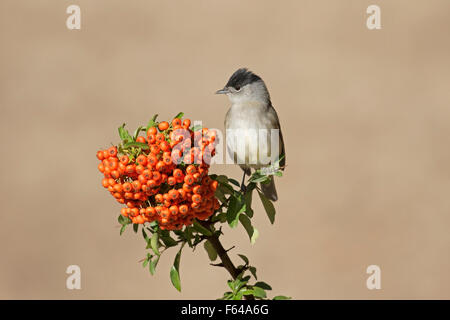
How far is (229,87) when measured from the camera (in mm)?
3439

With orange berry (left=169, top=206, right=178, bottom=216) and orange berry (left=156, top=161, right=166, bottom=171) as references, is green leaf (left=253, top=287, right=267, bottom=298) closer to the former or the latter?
orange berry (left=169, top=206, right=178, bottom=216)

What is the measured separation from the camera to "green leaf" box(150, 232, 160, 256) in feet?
6.98

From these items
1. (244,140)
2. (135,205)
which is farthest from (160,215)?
(244,140)

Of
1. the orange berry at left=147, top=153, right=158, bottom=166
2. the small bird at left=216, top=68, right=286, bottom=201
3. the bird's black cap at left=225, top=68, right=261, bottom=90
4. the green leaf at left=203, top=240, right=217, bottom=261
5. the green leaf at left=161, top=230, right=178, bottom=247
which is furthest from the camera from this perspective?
the small bird at left=216, top=68, right=286, bottom=201

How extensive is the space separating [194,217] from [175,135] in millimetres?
364

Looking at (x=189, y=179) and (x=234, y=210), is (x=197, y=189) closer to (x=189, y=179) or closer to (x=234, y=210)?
(x=189, y=179)

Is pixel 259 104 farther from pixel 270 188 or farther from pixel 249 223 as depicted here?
pixel 249 223

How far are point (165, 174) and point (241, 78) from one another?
1448mm

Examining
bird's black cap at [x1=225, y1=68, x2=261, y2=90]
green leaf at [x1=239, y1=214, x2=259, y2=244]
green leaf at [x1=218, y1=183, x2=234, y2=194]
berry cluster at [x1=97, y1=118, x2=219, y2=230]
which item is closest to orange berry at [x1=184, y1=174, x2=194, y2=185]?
berry cluster at [x1=97, y1=118, x2=219, y2=230]

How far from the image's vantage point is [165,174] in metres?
2.04

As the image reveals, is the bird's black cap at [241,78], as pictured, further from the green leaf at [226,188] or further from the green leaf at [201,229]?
the green leaf at [201,229]

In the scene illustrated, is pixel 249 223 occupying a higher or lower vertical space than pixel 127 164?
lower

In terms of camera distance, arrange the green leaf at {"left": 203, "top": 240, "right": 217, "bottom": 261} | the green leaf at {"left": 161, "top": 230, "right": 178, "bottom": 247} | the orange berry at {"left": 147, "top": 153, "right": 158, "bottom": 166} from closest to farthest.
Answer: the orange berry at {"left": 147, "top": 153, "right": 158, "bottom": 166}, the green leaf at {"left": 161, "top": 230, "right": 178, "bottom": 247}, the green leaf at {"left": 203, "top": 240, "right": 217, "bottom": 261}

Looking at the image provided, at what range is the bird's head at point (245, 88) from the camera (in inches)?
130
